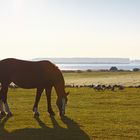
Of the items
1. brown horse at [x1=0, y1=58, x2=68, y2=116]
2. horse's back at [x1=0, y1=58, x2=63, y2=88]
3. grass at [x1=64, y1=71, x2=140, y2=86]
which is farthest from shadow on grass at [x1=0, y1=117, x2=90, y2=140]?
grass at [x1=64, y1=71, x2=140, y2=86]

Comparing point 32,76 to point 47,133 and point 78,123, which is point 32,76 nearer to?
point 78,123

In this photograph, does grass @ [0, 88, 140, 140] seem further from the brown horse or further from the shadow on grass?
the brown horse

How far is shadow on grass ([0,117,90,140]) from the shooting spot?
13.0 meters

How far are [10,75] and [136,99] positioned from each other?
31.4 feet

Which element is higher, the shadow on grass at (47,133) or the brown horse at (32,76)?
the brown horse at (32,76)

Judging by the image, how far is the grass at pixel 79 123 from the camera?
13242mm

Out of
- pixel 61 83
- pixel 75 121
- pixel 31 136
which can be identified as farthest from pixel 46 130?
pixel 61 83

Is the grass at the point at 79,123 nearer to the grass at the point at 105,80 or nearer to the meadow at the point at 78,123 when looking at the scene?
the meadow at the point at 78,123

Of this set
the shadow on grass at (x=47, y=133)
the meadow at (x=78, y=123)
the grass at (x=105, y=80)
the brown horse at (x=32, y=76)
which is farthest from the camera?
the grass at (x=105, y=80)

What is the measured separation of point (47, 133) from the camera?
13609 millimetres

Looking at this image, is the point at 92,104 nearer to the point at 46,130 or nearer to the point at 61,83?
the point at 61,83

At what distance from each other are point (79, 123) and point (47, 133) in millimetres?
2264

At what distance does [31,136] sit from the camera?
13094 millimetres

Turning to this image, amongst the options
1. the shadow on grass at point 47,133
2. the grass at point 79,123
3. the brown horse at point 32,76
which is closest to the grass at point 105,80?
the grass at point 79,123
